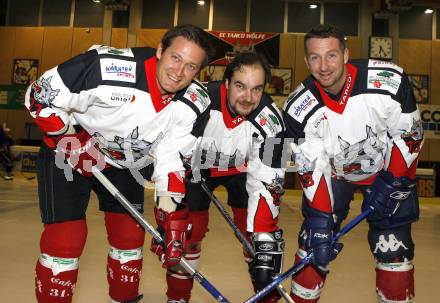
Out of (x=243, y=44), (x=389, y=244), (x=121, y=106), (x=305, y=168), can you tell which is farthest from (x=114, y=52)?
(x=243, y=44)

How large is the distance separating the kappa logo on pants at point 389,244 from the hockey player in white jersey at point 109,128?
35.8 inches

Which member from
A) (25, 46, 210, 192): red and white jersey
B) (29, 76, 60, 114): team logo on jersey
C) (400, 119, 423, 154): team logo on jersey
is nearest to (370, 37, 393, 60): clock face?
(400, 119, 423, 154): team logo on jersey

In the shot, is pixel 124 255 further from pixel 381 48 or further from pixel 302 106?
pixel 381 48

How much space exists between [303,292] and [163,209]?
0.78m

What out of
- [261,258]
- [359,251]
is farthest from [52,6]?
[261,258]

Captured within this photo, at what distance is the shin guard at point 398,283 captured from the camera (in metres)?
2.01

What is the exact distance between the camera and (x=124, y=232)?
2.12 m

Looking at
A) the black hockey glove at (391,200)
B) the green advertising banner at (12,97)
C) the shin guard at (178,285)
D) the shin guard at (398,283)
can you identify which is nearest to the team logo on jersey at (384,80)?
the black hockey glove at (391,200)

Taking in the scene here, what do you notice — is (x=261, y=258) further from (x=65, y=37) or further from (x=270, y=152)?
(x=65, y=37)

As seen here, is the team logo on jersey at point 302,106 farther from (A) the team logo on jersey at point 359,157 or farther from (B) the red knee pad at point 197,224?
(B) the red knee pad at point 197,224

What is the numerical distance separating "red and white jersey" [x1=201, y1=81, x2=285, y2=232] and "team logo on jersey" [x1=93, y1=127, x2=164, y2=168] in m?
0.40

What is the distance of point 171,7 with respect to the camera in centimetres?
1155

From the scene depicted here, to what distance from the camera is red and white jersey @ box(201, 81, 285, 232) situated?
6.82ft

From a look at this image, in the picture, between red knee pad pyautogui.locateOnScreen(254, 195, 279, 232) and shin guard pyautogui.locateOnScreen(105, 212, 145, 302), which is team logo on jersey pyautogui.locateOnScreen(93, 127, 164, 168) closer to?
shin guard pyautogui.locateOnScreen(105, 212, 145, 302)
